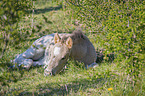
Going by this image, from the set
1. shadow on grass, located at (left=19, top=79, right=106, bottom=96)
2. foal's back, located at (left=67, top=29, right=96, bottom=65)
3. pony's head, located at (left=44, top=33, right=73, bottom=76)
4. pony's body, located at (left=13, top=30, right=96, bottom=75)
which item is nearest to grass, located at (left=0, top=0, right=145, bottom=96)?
shadow on grass, located at (left=19, top=79, right=106, bottom=96)

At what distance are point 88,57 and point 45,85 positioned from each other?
3.23 m

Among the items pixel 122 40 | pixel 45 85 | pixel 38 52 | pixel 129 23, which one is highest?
pixel 129 23

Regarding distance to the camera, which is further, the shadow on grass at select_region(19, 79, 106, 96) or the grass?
the shadow on grass at select_region(19, 79, 106, 96)

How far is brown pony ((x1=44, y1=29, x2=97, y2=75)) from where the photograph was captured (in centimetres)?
679

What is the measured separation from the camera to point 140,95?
4340 millimetres

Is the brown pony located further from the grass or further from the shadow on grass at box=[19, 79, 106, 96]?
the shadow on grass at box=[19, 79, 106, 96]

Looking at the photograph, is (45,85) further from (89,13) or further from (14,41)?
(89,13)

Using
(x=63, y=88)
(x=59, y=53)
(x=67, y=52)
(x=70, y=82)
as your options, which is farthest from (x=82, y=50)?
(x=63, y=88)

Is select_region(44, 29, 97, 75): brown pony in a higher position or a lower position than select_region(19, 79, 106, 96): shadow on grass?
higher

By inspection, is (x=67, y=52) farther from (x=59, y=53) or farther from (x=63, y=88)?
→ (x=63, y=88)

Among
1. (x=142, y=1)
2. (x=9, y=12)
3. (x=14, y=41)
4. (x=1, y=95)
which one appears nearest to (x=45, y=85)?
(x=1, y=95)

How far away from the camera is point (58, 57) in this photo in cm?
687

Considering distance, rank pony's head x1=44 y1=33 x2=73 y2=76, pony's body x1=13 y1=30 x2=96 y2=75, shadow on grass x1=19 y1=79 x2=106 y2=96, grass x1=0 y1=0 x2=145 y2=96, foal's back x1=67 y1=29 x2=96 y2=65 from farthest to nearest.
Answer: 1. foal's back x1=67 y1=29 x2=96 y2=65
2. pony's body x1=13 y1=30 x2=96 y2=75
3. pony's head x1=44 y1=33 x2=73 y2=76
4. shadow on grass x1=19 y1=79 x2=106 y2=96
5. grass x1=0 y1=0 x2=145 y2=96

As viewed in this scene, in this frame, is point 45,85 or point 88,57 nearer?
point 45,85
